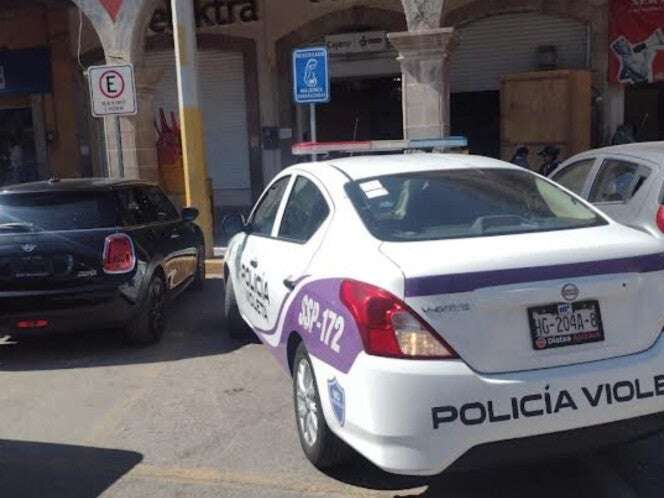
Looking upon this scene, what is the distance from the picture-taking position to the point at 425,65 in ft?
Result: 33.6

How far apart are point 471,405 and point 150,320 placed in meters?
4.08

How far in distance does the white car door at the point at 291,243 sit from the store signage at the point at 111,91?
5296 millimetres

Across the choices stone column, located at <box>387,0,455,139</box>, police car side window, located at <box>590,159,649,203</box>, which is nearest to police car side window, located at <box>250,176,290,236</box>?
police car side window, located at <box>590,159,649,203</box>

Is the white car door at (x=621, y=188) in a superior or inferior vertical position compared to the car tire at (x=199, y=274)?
superior

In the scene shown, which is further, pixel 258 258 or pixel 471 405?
pixel 258 258

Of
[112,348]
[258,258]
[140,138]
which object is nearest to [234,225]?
[258,258]

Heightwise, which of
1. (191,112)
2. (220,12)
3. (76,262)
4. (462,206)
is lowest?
(76,262)

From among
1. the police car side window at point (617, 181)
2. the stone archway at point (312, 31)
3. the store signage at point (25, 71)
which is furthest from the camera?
the store signage at point (25, 71)

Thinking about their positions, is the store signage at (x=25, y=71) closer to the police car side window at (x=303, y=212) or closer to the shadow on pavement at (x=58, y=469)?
the police car side window at (x=303, y=212)

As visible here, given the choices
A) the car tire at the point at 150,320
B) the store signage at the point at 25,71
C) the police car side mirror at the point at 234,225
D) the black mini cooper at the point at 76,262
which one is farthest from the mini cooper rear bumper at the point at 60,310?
the store signage at the point at 25,71

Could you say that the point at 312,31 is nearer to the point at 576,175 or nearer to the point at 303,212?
the point at 576,175

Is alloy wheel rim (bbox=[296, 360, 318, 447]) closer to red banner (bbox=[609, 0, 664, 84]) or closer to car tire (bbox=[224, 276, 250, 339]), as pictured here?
car tire (bbox=[224, 276, 250, 339])

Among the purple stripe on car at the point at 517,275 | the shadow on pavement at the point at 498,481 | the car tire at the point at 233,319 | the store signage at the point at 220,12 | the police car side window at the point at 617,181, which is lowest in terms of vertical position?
the shadow on pavement at the point at 498,481

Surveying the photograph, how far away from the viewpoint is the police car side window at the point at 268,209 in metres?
5.12
